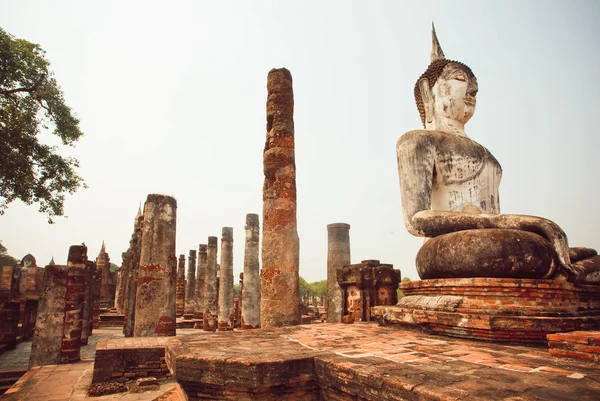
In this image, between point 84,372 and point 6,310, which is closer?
point 84,372

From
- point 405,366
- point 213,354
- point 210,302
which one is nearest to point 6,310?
point 210,302

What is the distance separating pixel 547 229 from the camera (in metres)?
3.55

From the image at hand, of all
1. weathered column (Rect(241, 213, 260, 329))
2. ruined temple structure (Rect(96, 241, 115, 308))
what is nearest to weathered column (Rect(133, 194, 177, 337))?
weathered column (Rect(241, 213, 260, 329))

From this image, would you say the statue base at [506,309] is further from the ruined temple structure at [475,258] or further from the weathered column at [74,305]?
the weathered column at [74,305]

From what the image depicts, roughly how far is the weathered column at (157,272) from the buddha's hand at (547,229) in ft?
22.1

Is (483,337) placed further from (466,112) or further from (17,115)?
(17,115)

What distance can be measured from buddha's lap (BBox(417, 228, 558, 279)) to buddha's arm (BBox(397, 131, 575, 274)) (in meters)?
0.14

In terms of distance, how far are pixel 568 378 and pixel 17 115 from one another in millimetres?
16329

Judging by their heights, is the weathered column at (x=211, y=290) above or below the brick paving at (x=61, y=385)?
above

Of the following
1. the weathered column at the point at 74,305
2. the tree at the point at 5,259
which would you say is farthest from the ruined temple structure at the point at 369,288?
the tree at the point at 5,259

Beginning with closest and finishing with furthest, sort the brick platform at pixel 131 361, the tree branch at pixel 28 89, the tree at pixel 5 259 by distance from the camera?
the brick platform at pixel 131 361, the tree branch at pixel 28 89, the tree at pixel 5 259

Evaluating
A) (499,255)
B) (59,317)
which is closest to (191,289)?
(59,317)

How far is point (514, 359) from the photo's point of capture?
2359 millimetres

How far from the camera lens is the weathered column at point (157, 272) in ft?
25.8
